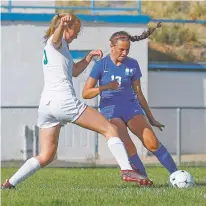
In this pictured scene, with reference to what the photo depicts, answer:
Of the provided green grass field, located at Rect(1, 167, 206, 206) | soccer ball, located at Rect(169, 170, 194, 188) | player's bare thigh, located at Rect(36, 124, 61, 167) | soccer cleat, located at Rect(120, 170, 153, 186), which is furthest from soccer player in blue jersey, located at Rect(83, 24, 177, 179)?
player's bare thigh, located at Rect(36, 124, 61, 167)

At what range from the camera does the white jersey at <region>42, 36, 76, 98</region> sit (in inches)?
375

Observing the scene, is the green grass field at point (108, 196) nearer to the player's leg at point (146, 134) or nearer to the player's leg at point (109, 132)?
the player's leg at point (109, 132)

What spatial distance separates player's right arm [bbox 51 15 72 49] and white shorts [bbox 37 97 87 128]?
1.97ft

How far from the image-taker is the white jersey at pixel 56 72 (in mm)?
9516

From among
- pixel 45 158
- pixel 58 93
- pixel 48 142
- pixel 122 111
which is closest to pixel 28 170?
pixel 45 158

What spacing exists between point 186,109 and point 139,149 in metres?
1.51

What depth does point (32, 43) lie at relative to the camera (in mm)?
20891

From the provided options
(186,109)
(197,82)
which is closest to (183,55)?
(197,82)

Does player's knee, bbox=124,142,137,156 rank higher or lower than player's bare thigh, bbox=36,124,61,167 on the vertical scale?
lower

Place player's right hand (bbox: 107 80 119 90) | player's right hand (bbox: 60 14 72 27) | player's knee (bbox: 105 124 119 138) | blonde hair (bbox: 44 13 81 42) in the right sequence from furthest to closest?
player's right hand (bbox: 107 80 119 90) < player's knee (bbox: 105 124 119 138) < blonde hair (bbox: 44 13 81 42) < player's right hand (bbox: 60 14 72 27)

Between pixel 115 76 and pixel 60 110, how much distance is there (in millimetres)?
1337

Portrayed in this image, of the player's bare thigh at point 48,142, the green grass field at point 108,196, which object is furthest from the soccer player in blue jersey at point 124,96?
the player's bare thigh at point 48,142

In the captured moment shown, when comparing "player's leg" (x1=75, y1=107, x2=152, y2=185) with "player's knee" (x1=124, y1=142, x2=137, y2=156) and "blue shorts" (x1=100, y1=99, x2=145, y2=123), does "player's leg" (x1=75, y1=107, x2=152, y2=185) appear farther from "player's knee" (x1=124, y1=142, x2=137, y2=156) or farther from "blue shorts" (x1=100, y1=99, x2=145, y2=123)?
"player's knee" (x1=124, y1=142, x2=137, y2=156)

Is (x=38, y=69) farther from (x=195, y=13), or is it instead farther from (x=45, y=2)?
(x=195, y=13)
